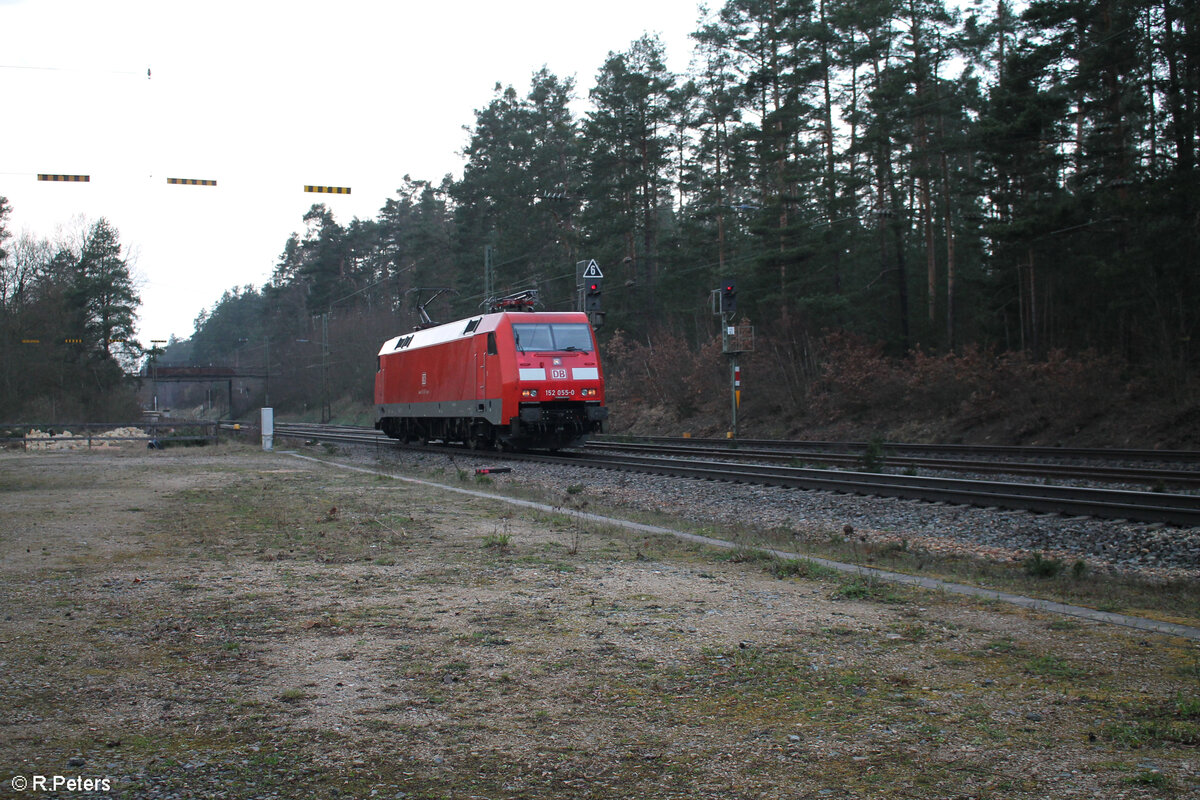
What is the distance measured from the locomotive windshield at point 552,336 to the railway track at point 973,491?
4.74 meters

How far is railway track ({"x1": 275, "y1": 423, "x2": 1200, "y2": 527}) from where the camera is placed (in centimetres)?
1037

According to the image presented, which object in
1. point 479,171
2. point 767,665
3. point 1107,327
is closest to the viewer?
point 767,665

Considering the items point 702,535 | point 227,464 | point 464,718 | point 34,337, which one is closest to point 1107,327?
point 702,535

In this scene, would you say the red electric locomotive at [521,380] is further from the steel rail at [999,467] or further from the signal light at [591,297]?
the steel rail at [999,467]

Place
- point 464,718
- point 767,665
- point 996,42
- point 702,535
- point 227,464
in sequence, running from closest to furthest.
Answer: point 464,718 < point 767,665 < point 702,535 < point 227,464 < point 996,42

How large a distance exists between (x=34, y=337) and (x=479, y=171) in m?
26.2

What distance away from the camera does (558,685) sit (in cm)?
461

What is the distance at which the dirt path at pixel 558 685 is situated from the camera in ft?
11.5

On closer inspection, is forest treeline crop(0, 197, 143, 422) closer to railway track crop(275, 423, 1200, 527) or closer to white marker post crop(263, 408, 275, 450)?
white marker post crop(263, 408, 275, 450)

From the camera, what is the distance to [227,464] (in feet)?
74.5

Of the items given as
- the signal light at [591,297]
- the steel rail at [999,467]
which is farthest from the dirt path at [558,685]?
the signal light at [591,297]

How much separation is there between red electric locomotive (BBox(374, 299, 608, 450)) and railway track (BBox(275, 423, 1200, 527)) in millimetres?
3821

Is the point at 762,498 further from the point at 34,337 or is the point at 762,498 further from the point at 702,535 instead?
the point at 34,337

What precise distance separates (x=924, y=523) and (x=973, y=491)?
65.0 inches
